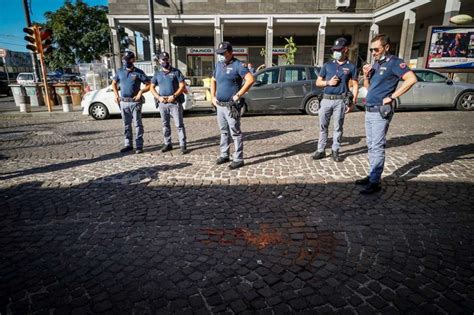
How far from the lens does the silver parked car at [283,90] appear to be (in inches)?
405

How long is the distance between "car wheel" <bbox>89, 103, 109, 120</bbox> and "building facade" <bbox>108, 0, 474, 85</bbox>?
13.5 metres

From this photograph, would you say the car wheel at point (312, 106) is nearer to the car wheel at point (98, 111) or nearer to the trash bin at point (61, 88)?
the car wheel at point (98, 111)

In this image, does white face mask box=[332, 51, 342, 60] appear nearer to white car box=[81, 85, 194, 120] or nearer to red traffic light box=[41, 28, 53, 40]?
white car box=[81, 85, 194, 120]

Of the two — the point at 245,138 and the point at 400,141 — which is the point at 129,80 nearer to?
the point at 245,138

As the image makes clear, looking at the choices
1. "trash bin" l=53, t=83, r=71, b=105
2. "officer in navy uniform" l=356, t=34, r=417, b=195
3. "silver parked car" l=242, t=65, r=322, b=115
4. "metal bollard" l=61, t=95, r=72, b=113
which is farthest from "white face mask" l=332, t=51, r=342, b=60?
"trash bin" l=53, t=83, r=71, b=105

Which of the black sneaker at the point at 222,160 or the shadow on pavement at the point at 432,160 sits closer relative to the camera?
the shadow on pavement at the point at 432,160

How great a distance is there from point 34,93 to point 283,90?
40.3 ft

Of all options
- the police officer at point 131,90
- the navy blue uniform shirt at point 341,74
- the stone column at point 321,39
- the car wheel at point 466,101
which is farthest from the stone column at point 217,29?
the navy blue uniform shirt at point 341,74

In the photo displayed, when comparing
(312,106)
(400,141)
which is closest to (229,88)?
(400,141)

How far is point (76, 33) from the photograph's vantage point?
35031 millimetres

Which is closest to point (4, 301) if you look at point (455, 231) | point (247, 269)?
point (247, 269)

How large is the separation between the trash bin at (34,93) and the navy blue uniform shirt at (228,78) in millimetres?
13480

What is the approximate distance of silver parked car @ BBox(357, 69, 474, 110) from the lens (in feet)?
34.5

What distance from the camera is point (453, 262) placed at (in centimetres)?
257
